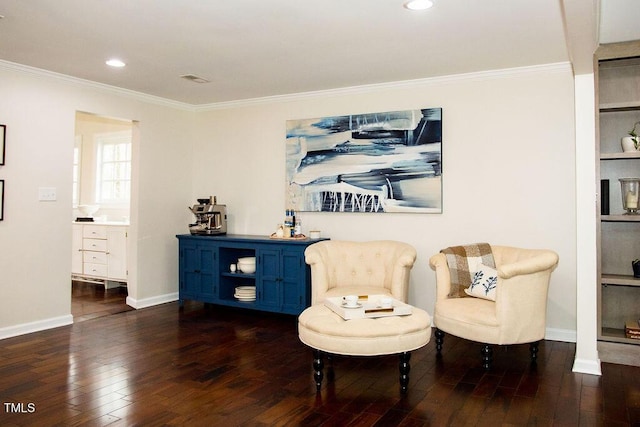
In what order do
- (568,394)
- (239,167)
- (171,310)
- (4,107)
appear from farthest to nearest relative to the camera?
(239,167) < (171,310) < (4,107) < (568,394)

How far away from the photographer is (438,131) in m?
4.64

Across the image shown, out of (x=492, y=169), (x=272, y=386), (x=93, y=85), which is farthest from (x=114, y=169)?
(x=492, y=169)

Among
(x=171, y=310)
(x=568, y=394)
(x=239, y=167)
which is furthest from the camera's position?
(x=239, y=167)

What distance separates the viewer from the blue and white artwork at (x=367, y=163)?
468 centimetres

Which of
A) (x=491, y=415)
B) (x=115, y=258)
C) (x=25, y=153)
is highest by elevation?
(x=25, y=153)

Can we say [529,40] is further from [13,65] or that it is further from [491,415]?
[13,65]

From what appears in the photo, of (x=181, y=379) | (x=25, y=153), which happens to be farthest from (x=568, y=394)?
(x=25, y=153)

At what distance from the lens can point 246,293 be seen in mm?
5164

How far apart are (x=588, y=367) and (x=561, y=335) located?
32.9 inches

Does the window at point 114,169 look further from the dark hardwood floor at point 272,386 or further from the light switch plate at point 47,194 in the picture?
the dark hardwood floor at point 272,386

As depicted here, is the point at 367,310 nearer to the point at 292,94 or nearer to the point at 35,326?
the point at 292,94

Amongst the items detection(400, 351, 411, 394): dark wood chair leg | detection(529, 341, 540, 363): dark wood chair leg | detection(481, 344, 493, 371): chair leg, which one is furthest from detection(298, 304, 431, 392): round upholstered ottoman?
detection(529, 341, 540, 363): dark wood chair leg

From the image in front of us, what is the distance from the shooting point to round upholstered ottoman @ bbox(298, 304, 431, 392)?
2904 millimetres

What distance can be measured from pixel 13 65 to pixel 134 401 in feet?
10.6
